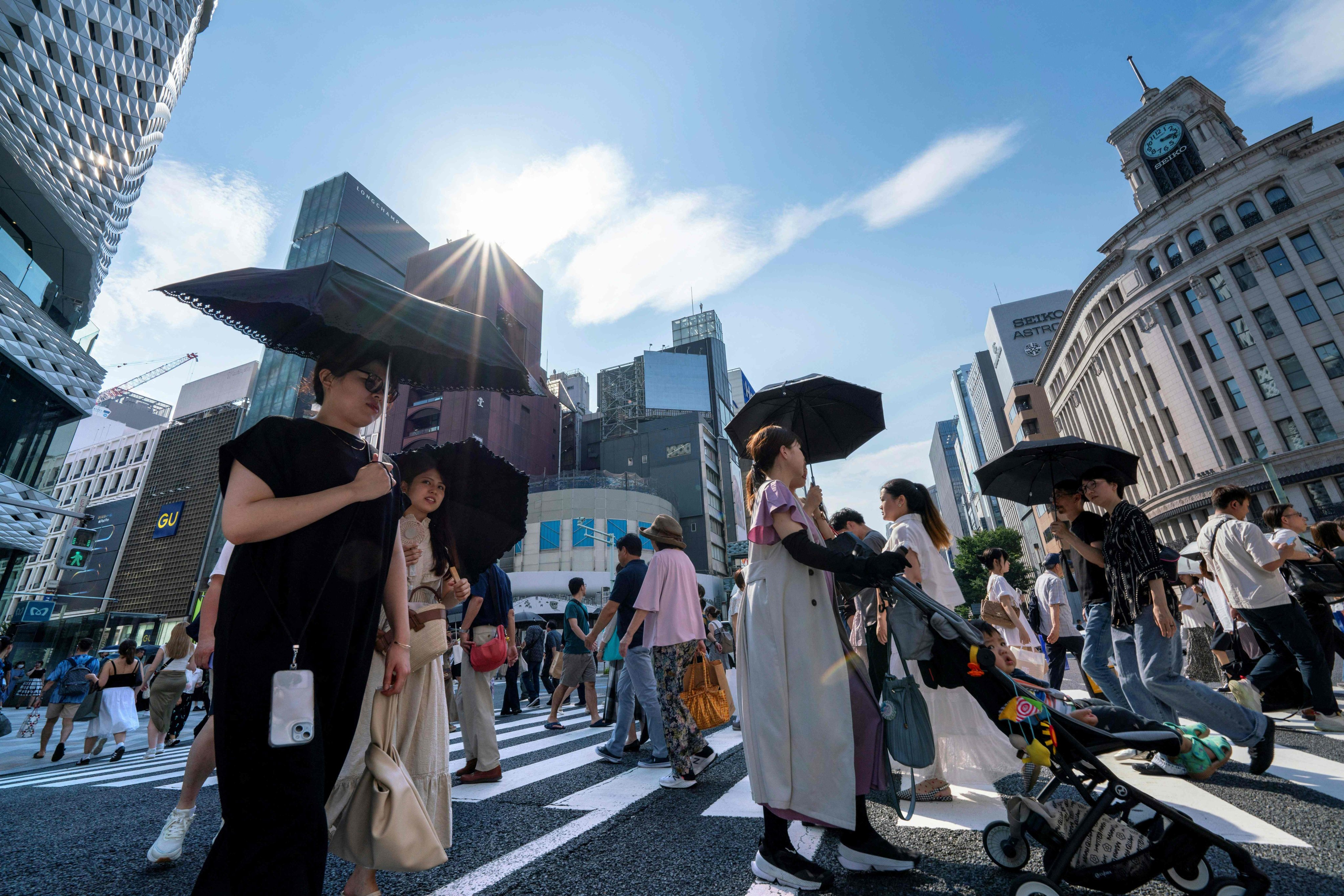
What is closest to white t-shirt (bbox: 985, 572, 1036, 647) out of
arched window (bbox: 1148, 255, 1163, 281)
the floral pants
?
the floral pants

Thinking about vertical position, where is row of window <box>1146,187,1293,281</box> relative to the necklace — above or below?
above

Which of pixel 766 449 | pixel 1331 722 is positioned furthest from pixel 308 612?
pixel 1331 722

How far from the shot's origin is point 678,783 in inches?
150

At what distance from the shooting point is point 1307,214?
32562 millimetres

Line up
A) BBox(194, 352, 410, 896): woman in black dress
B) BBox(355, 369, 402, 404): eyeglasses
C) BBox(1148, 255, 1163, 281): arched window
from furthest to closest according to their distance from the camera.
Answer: BBox(1148, 255, 1163, 281): arched window → BBox(355, 369, 402, 404): eyeglasses → BBox(194, 352, 410, 896): woman in black dress

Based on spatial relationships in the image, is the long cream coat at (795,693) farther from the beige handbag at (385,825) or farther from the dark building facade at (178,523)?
the dark building facade at (178,523)

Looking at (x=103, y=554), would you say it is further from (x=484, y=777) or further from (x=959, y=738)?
(x=959, y=738)

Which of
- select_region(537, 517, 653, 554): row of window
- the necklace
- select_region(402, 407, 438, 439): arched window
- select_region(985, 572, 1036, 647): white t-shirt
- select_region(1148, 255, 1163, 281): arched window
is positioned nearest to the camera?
the necklace

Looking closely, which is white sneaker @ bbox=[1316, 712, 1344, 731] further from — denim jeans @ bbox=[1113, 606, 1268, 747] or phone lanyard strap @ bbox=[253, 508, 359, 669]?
phone lanyard strap @ bbox=[253, 508, 359, 669]

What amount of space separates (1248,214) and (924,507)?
47.9 m

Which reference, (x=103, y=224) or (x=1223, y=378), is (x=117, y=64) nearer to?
(x=103, y=224)

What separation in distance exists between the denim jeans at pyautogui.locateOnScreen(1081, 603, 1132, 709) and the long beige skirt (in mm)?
4210

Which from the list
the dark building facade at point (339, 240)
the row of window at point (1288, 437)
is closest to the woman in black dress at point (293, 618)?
the row of window at point (1288, 437)

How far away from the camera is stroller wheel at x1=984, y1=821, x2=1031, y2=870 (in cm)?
216
